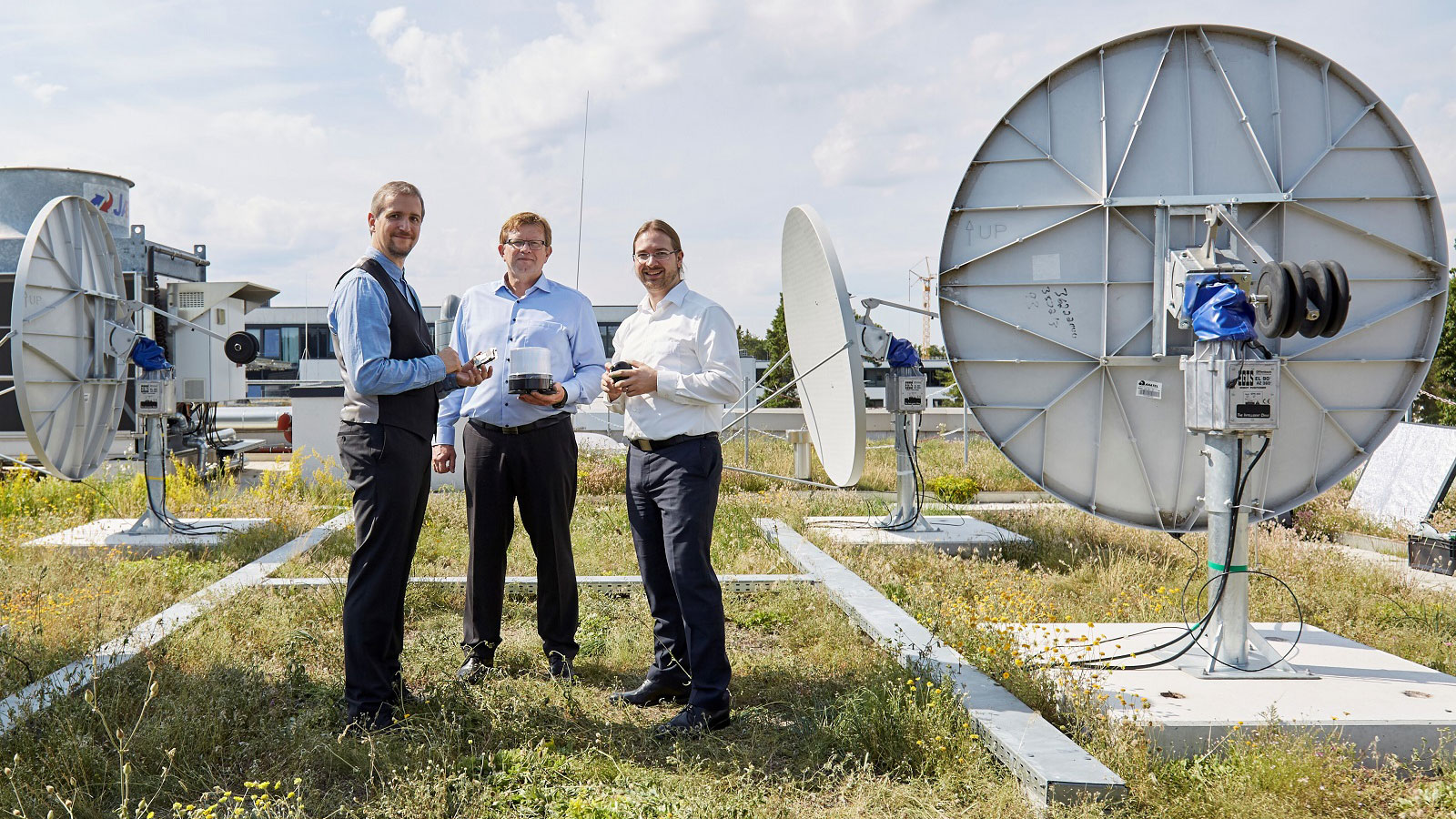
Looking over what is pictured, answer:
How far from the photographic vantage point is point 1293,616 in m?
5.63

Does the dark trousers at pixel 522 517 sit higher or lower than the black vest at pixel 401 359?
lower

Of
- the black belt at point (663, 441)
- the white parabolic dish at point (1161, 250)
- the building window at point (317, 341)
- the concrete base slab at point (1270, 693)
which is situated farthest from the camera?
the building window at point (317, 341)

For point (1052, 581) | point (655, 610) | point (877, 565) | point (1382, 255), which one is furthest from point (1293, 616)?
point (655, 610)

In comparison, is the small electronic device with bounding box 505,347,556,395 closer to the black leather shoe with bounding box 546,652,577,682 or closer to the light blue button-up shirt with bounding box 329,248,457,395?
the light blue button-up shirt with bounding box 329,248,457,395

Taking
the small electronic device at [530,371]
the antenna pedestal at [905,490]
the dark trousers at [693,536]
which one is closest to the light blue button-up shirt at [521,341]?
the small electronic device at [530,371]

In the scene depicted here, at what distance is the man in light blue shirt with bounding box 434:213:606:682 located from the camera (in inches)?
174

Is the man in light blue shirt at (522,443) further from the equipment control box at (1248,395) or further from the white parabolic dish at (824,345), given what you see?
the equipment control box at (1248,395)

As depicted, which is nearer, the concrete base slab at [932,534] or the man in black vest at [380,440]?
the man in black vest at [380,440]

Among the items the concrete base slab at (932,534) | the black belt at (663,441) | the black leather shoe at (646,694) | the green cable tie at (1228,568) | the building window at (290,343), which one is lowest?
the black leather shoe at (646,694)

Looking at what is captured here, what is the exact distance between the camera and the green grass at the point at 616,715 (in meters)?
3.20

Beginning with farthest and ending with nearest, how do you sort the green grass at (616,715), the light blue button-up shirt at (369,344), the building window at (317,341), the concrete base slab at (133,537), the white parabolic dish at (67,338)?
the building window at (317,341) → the concrete base slab at (133,537) → the white parabolic dish at (67,338) → the light blue button-up shirt at (369,344) → the green grass at (616,715)

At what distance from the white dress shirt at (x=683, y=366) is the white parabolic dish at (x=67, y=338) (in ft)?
14.3

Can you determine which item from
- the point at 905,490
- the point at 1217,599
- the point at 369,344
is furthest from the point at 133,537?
the point at 1217,599

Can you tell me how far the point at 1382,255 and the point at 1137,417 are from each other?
1.43 m
